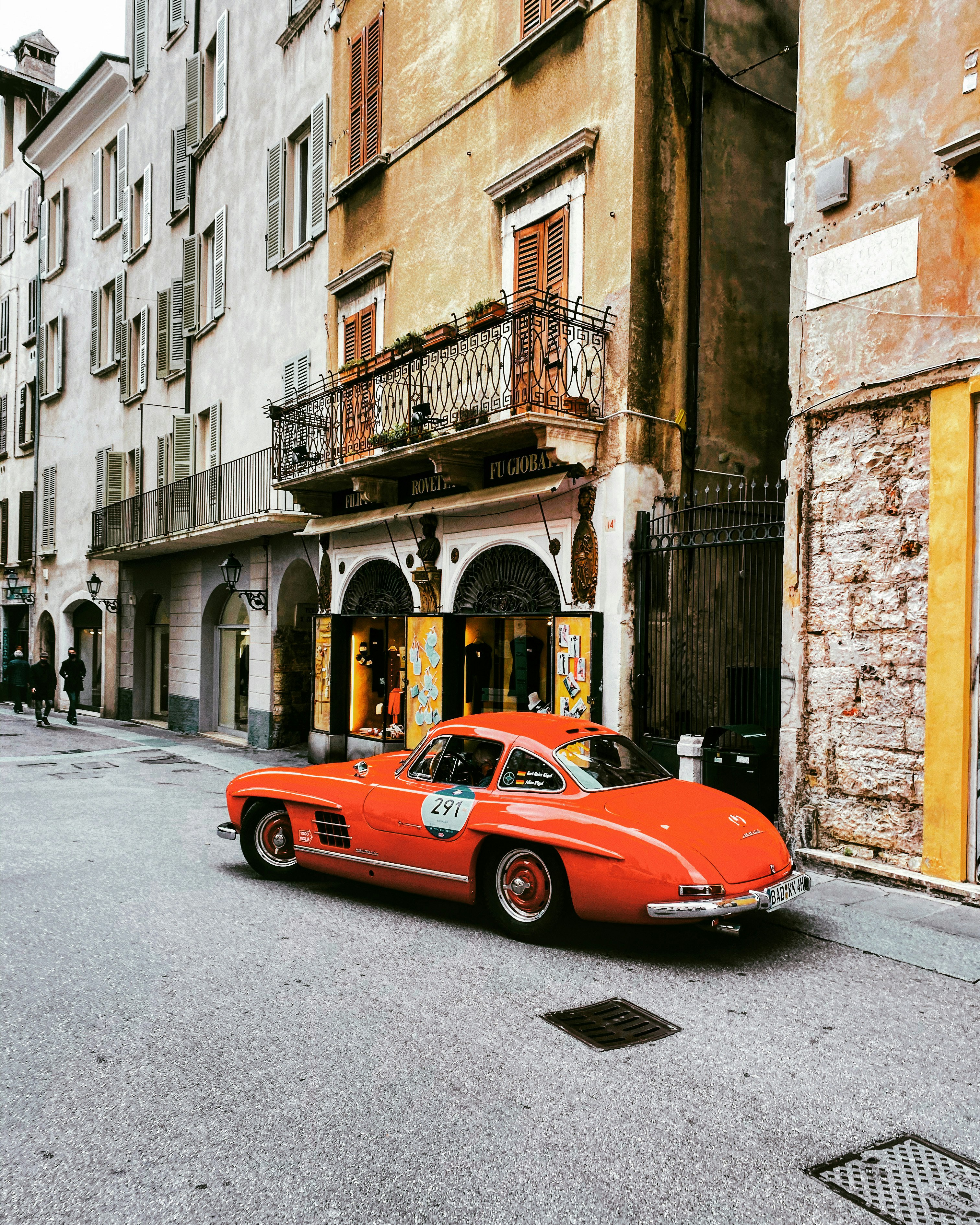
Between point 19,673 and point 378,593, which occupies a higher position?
point 378,593

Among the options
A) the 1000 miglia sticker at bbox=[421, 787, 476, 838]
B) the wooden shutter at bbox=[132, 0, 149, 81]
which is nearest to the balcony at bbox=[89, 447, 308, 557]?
the 1000 miglia sticker at bbox=[421, 787, 476, 838]

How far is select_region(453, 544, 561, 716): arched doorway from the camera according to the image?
1205 cm

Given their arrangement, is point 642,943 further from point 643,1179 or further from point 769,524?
point 769,524

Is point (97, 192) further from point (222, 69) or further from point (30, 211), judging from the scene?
point (222, 69)

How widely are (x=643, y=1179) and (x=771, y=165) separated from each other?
41.0 feet

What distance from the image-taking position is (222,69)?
2062 cm

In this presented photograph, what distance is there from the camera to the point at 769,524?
916 cm

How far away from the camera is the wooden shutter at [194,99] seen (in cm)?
2155

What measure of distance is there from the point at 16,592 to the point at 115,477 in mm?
9407

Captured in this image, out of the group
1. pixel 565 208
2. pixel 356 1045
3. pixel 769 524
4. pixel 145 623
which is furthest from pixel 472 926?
pixel 145 623

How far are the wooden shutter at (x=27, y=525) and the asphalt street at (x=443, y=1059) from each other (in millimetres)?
26170

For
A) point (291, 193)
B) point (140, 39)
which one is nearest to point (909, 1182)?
point (291, 193)

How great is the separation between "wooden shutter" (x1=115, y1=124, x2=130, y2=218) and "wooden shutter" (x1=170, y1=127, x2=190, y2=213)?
3.10 m

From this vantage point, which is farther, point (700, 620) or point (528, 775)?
point (700, 620)
